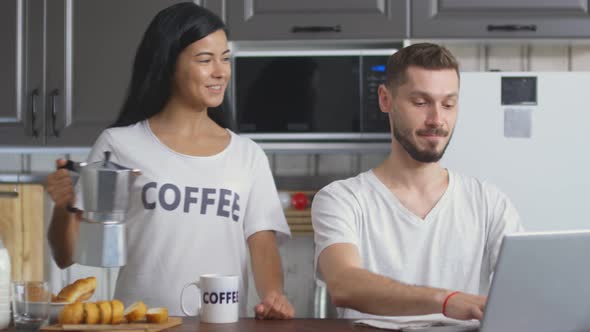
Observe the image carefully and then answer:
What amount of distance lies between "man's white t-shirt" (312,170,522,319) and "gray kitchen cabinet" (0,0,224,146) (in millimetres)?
1562

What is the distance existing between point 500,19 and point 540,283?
1.98 metres

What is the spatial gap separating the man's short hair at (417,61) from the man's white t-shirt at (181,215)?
0.38m

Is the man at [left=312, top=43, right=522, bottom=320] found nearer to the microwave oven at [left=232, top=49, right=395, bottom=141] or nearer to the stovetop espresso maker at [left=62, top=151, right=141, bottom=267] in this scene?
the stovetop espresso maker at [left=62, top=151, right=141, bottom=267]

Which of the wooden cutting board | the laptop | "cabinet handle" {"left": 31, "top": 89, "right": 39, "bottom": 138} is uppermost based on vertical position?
"cabinet handle" {"left": 31, "top": 89, "right": 39, "bottom": 138}

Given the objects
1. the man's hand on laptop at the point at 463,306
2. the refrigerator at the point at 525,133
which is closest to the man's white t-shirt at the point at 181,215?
the man's hand on laptop at the point at 463,306

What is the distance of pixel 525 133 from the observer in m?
3.00

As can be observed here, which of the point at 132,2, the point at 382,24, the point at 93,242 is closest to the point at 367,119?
the point at 382,24

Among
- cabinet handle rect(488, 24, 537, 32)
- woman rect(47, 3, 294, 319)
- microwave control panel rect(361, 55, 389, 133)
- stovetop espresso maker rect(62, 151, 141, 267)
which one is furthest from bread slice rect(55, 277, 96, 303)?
cabinet handle rect(488, 24, 537, 32)

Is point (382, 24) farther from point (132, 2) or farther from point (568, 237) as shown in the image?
point (568, 237)

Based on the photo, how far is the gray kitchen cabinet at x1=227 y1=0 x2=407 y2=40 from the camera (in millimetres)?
3225

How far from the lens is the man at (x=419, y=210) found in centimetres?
193

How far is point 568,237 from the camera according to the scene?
138 cm

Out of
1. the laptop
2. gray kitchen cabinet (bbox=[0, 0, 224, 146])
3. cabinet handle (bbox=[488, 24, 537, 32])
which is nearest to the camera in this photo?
the laptop

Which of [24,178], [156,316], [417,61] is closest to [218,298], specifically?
[156,316]
